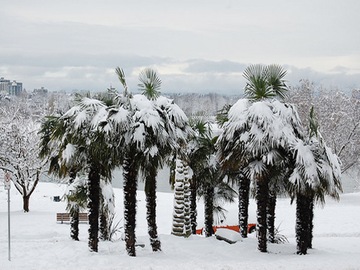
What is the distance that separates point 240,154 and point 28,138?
2340cm

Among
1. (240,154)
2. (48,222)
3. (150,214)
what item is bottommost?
(48,222)

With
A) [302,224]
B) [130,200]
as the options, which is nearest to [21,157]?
[130,200]

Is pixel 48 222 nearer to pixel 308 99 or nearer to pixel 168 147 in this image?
pixel 168 147

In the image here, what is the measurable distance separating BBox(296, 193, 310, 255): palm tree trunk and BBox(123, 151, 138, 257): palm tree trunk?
5.19m

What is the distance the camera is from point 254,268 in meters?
13.4

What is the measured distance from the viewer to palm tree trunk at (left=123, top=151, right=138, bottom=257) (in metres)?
15.1

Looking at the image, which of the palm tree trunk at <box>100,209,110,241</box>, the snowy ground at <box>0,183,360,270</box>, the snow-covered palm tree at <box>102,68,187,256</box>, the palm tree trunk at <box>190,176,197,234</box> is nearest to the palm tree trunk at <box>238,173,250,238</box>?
the snowy ground at <box>0,183,360,270</box>

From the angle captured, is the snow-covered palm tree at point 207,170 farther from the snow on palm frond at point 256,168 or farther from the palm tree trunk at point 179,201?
the snow on palm frond at point 256,168

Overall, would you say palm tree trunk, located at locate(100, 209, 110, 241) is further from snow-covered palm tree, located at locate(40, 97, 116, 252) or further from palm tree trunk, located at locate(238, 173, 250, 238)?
palm tree trunk, located at locate(238, 173, 250, 238)

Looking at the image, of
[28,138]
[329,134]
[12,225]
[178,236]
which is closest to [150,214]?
[178,236]

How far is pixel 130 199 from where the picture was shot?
50.2 ft

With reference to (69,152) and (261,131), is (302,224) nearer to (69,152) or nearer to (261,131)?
(261,131)

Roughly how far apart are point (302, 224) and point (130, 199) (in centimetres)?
554

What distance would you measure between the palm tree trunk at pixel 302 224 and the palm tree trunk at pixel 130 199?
5.19 m
